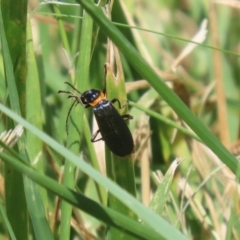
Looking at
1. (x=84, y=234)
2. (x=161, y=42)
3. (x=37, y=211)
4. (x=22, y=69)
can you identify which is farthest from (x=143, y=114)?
(x=161, y=42)

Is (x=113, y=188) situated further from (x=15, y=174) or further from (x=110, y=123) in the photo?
(x=110, y=123)

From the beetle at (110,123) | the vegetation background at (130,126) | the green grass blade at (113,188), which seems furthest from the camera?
the beetle at (110,123)

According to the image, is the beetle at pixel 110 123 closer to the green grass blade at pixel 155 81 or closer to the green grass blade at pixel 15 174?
the green grass blade at pixel 15 174

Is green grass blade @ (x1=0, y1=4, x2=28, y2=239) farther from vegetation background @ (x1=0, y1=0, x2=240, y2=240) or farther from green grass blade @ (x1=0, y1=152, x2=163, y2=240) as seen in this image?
green grass blade @ (x1=0, y1=152, x2=163, y2=240)

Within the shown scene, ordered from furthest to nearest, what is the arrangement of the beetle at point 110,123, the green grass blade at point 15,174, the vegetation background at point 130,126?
the beetle at point 110,123 < the green grass blade at point 15,174 < the vegetation background at point 130,126

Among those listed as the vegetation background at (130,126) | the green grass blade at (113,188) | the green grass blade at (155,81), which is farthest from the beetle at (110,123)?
the green grass blade at (113,188)

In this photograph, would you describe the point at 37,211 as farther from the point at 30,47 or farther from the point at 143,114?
the point at 143,114

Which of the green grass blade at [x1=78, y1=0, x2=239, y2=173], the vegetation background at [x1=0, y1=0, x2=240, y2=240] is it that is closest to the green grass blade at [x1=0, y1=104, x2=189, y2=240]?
the vegetation background at [x1=0, y1=0, x2=240, y2=240]
